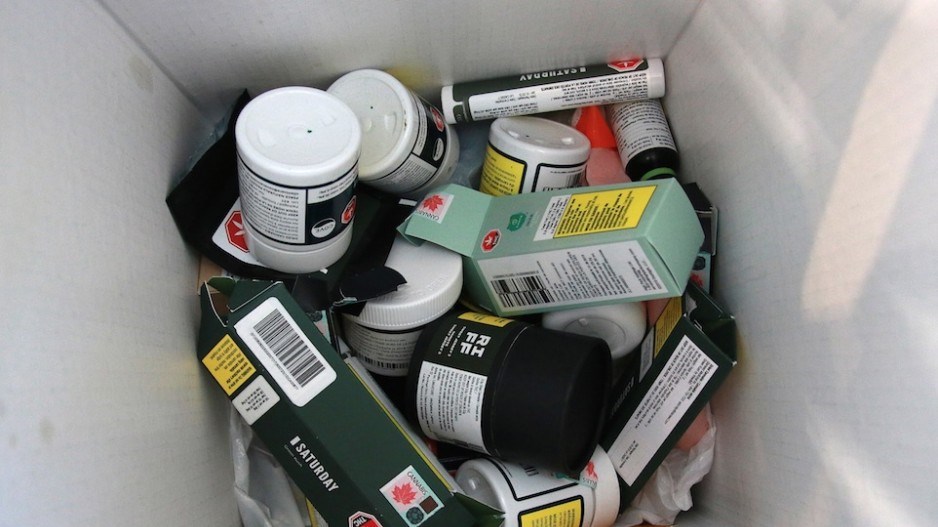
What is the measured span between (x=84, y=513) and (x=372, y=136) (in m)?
0.45

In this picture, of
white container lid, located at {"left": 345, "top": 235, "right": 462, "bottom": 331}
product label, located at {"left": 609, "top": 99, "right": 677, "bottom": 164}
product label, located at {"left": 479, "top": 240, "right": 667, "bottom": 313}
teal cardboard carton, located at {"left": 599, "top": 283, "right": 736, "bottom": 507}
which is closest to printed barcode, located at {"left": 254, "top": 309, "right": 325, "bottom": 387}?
white container lid, located at {"left": 345, "top": 235, "right": 462, "bottom": 331}

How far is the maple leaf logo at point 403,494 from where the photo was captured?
2.04ft

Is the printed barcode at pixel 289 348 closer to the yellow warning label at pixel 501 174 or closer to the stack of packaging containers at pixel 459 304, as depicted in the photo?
the stack of packaging containers at pixel 459 304

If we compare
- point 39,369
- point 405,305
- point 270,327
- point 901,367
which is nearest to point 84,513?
point 39,369

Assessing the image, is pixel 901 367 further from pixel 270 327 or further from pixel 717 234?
pixel 270 327

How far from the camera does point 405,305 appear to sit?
72 cm

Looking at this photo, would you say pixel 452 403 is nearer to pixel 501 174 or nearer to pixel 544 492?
pixel 544 492

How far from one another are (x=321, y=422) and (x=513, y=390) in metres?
0.17

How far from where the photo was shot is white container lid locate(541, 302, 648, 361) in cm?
75

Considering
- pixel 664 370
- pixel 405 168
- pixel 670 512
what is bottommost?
pixel 670 512

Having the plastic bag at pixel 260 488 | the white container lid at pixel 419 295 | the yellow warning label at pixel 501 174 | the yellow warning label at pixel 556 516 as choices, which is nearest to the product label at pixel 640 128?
the yellow warning label at pixel 501 174

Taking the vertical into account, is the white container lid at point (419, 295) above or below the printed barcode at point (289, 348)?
below

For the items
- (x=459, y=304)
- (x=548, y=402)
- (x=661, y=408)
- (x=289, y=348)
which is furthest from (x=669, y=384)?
(x=289, y=348)

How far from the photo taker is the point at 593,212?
68 cm
